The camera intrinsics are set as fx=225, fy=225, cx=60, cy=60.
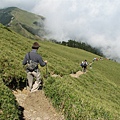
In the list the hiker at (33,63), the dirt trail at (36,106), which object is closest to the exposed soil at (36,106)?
the dirt trail at (36,106)

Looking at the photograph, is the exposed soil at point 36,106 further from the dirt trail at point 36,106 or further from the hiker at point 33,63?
the hiker at point 33,63

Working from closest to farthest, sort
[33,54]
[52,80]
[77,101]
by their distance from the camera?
[77,101] < [33,54] < [52,80]

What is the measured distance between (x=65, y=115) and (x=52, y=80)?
3808mm

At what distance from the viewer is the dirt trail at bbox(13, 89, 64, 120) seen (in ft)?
38.8

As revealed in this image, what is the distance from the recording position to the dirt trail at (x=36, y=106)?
1183 cm

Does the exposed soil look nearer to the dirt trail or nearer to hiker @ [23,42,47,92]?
the dirt trail

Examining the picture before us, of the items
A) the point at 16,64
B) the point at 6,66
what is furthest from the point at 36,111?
the point at 16,64

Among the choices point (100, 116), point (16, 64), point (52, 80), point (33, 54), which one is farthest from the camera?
point (16, 64)

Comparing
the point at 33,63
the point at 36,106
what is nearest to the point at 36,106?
the point at 36,106

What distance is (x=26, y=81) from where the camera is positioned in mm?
15812

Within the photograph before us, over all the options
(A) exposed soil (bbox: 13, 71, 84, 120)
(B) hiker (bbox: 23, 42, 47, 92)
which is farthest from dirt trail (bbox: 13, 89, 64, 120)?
(B) hiker (bbox: 23, 42, 47, 92)

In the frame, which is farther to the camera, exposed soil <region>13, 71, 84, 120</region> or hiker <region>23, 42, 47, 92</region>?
hiker <region>23, 42, 47, 92</region>

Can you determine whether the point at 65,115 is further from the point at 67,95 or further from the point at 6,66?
the point at 6,66

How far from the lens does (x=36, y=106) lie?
1272cm
